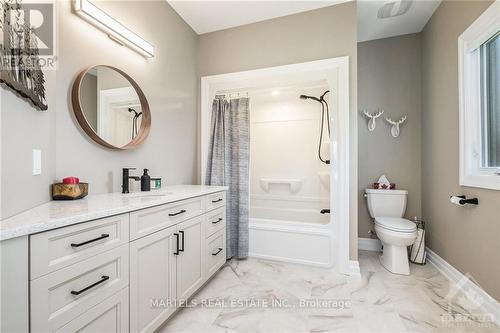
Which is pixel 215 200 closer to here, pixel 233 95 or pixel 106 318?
pixel 106 318

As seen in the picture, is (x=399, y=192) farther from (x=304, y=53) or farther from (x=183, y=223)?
(x=183, y=223)

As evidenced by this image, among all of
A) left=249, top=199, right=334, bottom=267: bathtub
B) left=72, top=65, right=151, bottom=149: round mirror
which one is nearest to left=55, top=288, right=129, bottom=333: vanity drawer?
left=72, top=65, right=151, bottom=149: round mirror

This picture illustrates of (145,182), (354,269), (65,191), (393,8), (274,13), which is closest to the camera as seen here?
(65,191)

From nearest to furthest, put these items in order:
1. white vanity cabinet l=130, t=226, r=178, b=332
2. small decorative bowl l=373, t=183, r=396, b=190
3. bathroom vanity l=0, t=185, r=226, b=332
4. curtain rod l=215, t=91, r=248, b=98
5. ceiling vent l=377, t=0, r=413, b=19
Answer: bathroom vanity l=0, t=185, r=226, b=332, white vanity cabinet l=130, t=226, r=178, b=332, ceiling vent l=377, t=0, r=413, b=19, curtain rod l=215, t=91, r=248, b=98, small decorative bowl l=373, t=183, r=396, b=190

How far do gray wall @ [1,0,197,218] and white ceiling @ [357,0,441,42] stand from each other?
1947 mm

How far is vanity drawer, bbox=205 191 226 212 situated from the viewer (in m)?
1.88

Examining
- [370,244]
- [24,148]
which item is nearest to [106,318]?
[24,148]

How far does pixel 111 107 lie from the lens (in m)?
1.65

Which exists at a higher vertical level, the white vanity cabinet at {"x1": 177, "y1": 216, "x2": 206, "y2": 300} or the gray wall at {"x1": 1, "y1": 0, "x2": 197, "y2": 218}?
the gray wall at {"x1": 1, "y1": 0, "x2": 197, "y2": 218}

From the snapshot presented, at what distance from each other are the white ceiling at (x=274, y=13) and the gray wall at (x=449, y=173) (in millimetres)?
178

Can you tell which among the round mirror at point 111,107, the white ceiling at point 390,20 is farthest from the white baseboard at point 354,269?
the white ceiling at point 390,20

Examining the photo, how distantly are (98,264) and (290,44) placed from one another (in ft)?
8.15

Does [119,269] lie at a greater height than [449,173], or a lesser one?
lesser

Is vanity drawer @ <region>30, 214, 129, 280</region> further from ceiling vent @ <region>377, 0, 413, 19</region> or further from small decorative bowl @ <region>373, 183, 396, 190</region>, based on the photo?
ceiling vent @ <region>377, 0, 413, 19</region>
